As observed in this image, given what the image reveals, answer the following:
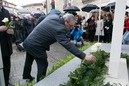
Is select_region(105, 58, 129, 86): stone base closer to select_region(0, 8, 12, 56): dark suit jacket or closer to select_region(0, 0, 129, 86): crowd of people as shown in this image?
select_region(0, 0, 129, 86): crowd of people

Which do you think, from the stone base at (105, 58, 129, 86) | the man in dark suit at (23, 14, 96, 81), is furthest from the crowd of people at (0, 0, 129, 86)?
the stone base at (105, 58, 129, 86)

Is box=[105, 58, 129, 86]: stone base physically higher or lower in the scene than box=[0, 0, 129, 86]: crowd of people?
lower

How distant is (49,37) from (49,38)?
24 millimetres

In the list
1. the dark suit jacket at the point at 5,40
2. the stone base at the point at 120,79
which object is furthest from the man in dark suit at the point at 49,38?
the dark suit jacket at the point at 5,40

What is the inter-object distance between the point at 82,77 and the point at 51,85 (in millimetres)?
417

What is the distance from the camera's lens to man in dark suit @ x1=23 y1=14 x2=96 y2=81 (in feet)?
11.8

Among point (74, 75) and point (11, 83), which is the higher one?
point (74, 75)

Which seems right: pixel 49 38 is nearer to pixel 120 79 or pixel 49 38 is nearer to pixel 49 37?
pixel 49 37

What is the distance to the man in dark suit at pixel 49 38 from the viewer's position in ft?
11.8

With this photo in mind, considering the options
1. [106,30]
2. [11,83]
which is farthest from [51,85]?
[106,30]

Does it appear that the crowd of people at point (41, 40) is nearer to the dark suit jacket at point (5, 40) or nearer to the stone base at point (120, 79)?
the dark suit jacket at point (5, 40)

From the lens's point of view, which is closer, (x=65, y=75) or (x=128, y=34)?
(x=65, y=75)

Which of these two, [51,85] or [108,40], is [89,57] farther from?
[108,40]

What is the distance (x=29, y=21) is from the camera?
469 inches
